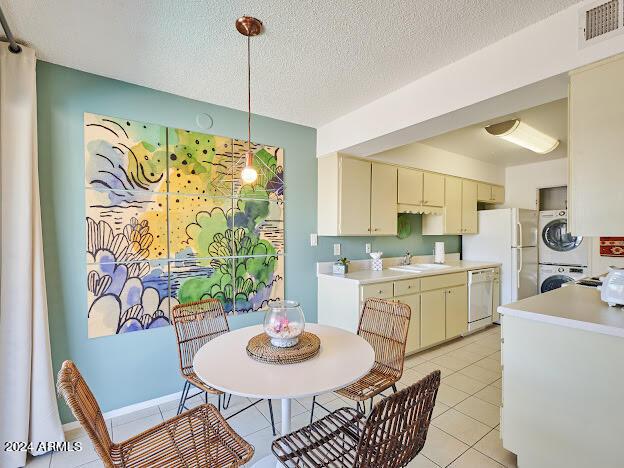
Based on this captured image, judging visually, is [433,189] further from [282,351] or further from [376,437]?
[376,437]

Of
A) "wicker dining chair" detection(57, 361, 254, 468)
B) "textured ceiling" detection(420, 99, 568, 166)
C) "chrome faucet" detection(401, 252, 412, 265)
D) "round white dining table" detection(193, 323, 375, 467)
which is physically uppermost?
"textured ceiling" detection(420, 99, 568, 166)

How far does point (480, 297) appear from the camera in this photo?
3916mm

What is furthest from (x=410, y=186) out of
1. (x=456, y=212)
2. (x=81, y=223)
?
(x=81, y=223)

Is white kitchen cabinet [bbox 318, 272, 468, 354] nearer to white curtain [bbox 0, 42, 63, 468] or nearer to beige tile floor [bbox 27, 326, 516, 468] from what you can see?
beige tile floor [bbox 27, 326, 516, 468]

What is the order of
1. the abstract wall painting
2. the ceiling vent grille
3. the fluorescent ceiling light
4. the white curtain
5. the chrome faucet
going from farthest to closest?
the chrome faucet < the fluorescent ceiling light < the abstract wall painting < the white curtain < the ceiling vent grille

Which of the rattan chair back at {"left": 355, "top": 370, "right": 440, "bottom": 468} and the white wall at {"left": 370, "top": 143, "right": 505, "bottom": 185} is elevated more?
the white wall at {"left": 370, "top": 143, "right": 505, "bottom": 185}

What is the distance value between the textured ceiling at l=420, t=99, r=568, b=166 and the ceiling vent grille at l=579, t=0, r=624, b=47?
111 centimetres

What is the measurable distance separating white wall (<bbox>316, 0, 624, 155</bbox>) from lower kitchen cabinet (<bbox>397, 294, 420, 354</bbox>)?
1.59 m

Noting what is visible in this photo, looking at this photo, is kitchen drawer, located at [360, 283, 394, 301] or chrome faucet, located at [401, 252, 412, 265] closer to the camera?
kitchen drawer, located at [360, 283, 394, 301]

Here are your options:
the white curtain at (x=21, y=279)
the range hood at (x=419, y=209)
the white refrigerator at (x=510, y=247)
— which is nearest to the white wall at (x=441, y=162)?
the range hood at (x=419, y=209)

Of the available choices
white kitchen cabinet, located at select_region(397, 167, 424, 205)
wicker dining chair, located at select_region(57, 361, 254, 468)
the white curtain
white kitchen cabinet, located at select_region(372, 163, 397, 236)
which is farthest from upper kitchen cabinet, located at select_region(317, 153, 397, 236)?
the white curtain

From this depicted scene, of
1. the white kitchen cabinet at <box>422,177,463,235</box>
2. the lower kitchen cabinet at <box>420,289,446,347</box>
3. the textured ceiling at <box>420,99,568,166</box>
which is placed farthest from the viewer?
the white kitchen cabinet at <box>422,177,463,235</box>

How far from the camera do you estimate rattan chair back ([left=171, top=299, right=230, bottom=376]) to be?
6.51 ft

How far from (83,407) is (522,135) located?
3878 mm
